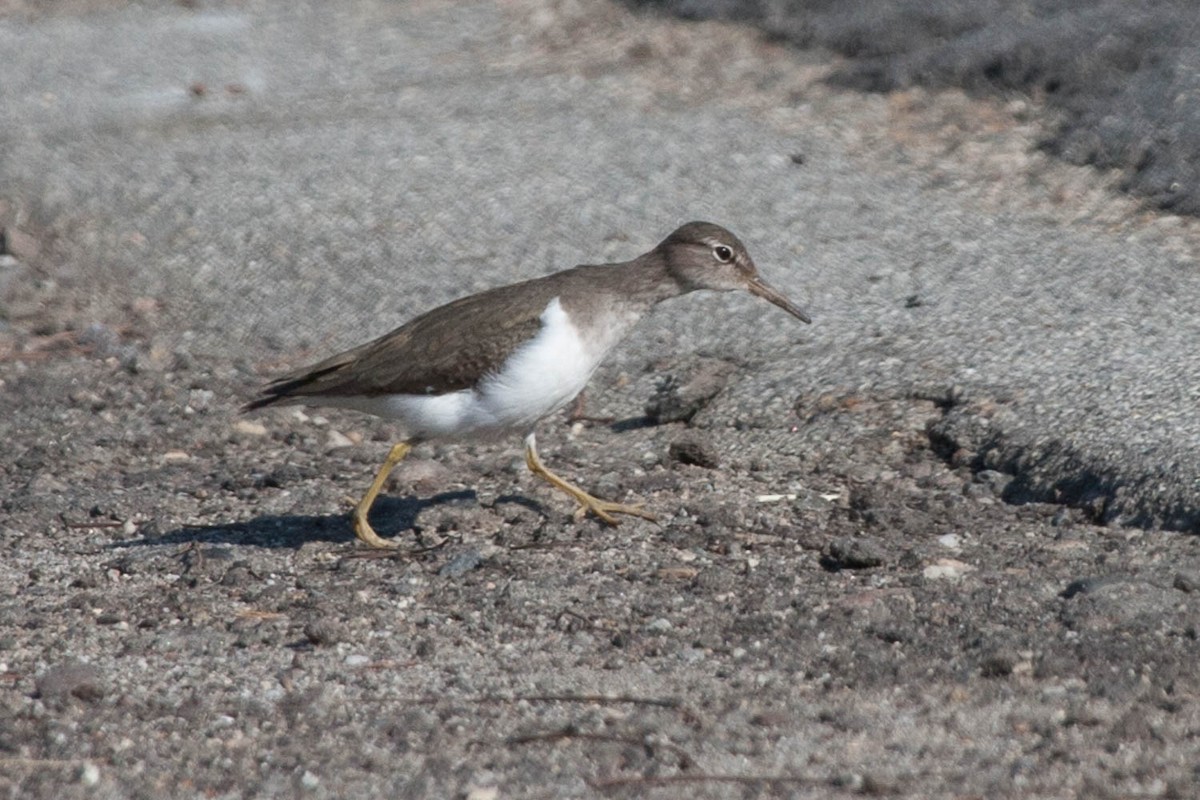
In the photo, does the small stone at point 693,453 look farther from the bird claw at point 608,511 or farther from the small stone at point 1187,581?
the small stone at point 1187,581

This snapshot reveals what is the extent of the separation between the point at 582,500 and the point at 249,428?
189 cm

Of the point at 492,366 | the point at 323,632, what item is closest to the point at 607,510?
the point at 492,366

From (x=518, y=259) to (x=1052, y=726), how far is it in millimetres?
4732

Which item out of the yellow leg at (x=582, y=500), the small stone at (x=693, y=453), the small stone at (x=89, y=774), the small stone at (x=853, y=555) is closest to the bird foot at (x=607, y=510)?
the yellow leg at (x=582, y=500)

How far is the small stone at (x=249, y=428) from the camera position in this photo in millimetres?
7422

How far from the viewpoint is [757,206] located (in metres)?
8.98

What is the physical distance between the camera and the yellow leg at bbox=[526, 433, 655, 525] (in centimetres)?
621

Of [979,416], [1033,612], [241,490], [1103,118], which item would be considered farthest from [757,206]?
[1033,612]

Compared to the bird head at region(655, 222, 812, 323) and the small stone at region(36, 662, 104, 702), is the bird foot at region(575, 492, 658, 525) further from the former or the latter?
the small stone at region(36, 662, 104, 702)

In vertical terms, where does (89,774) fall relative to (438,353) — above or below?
below

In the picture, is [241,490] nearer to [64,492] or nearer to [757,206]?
[64,492]

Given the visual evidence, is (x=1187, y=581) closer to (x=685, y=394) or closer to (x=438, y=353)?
(x=685, y=394)

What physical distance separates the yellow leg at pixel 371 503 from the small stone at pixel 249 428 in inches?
42.0

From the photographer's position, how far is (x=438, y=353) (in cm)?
618
